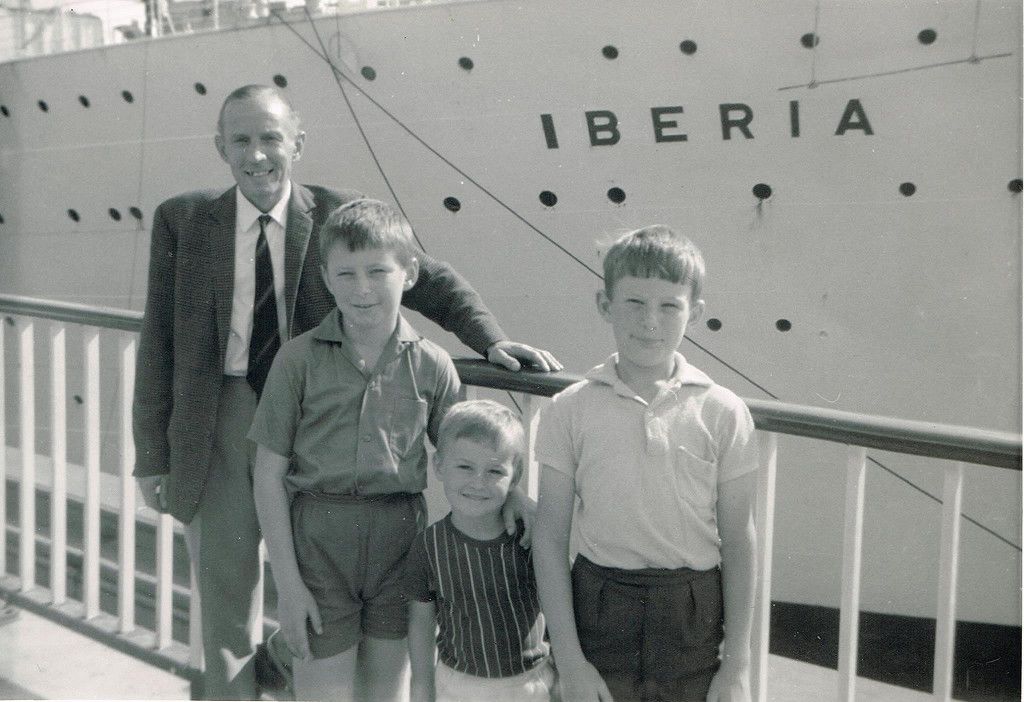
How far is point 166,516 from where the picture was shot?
296 cm

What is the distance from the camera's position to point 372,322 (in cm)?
211

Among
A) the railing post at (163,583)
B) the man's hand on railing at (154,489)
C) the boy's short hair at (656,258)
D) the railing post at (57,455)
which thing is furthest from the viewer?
the railing post at (57,455)

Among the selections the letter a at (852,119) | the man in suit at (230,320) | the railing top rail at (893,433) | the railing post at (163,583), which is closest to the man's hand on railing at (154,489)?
the man in suit at (230,320)

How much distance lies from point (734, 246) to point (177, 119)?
4.39m

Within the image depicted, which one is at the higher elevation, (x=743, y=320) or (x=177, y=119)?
(x=177, y=119)

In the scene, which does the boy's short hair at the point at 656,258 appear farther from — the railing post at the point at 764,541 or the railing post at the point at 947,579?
the railing post at the point at 947,579

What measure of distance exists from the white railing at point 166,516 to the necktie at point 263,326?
51cm

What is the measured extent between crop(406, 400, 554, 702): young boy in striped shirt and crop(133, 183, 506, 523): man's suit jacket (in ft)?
1.99

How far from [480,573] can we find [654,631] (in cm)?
39

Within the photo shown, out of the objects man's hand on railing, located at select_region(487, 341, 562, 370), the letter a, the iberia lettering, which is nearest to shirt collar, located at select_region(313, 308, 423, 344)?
man's hand on railing, located at select_region(487, 341, 562, 370)

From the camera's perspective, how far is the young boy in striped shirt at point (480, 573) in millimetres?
1996

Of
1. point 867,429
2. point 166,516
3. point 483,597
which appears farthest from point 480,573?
point 166,516

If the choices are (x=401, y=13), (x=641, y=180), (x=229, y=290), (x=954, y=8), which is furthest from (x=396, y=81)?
(x=229, y=290)

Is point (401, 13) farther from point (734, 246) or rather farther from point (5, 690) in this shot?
point (5, 690)
